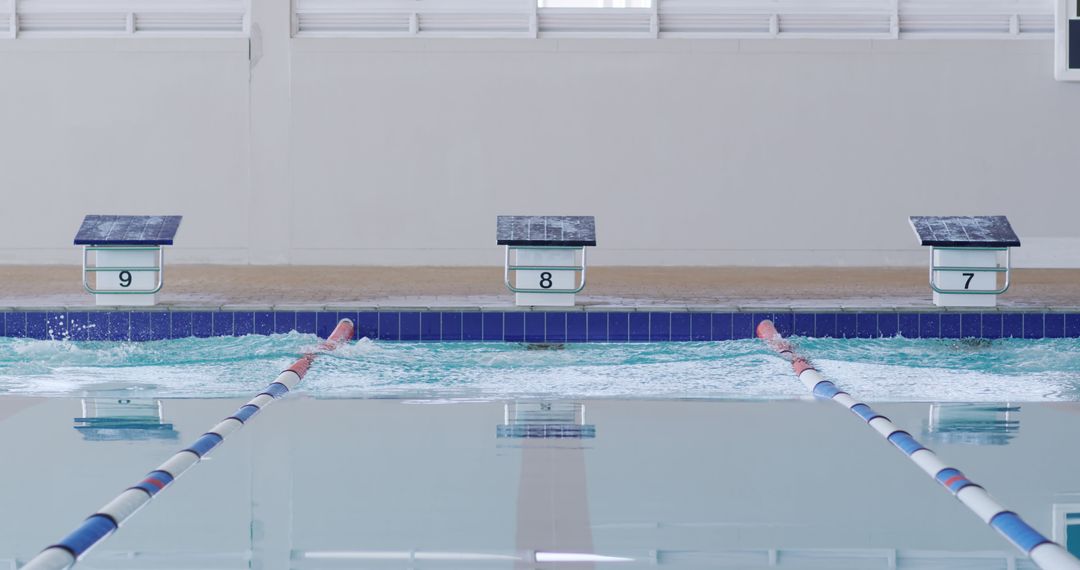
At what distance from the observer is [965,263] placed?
22.5 ft

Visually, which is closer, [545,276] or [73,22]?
[545,276]

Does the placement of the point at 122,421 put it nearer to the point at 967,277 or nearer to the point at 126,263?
the point at 126,263

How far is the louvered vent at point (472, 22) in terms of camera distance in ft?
36.0

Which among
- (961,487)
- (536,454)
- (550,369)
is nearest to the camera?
(961,487)

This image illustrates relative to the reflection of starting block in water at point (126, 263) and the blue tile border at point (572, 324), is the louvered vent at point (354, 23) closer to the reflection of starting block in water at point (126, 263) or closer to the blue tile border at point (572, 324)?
the reflection of starting block in water at point (126, 263)

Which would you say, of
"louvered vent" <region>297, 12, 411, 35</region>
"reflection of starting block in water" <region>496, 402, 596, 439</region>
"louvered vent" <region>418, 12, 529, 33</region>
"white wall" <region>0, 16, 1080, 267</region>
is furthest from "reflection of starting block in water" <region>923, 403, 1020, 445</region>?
"louvered vent" <region>297, 12, 411, 35</region>

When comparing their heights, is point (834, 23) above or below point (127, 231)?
above

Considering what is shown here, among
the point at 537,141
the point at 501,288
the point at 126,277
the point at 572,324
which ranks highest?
the point at 537,141

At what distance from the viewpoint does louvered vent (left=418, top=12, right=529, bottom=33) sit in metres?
11.0

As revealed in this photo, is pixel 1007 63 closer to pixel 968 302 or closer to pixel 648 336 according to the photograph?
pixel 968 302

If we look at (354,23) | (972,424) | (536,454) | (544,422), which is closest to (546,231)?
(544,422)

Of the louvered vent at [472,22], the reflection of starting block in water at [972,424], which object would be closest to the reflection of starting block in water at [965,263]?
the reflection of starting block in water at [972,424]

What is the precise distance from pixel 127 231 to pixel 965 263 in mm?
4519

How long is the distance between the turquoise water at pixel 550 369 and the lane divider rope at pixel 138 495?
0.68m
